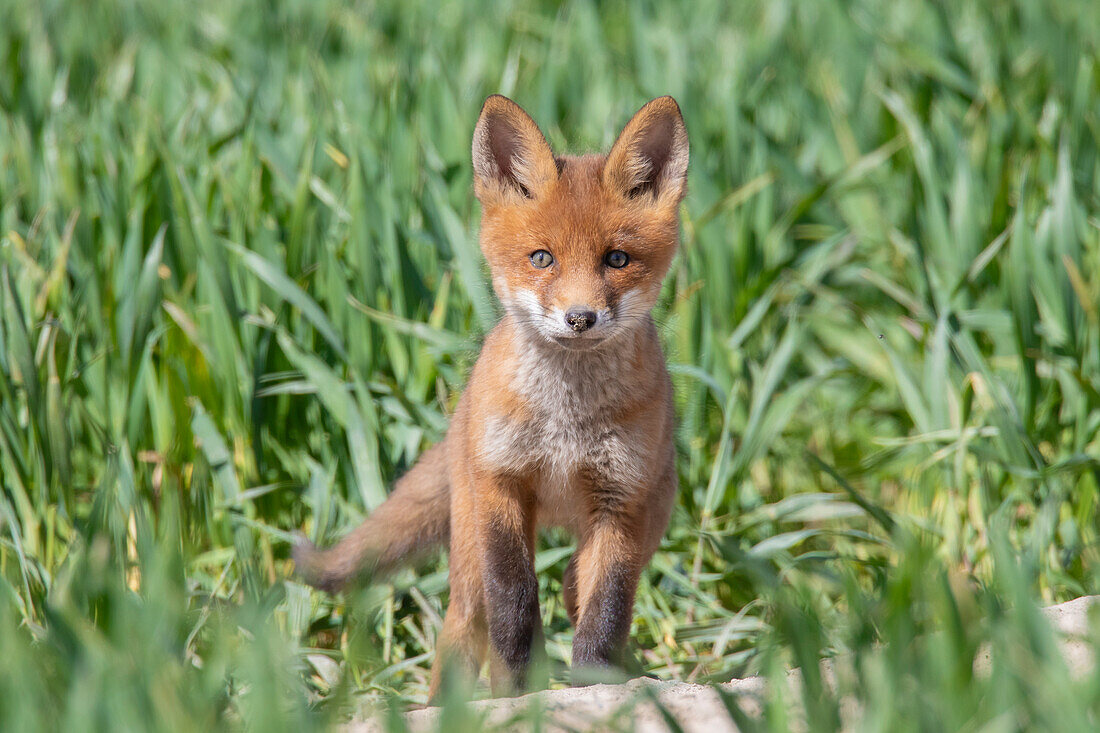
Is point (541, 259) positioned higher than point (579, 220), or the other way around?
point (579, 220)

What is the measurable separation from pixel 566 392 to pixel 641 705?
3.13ft

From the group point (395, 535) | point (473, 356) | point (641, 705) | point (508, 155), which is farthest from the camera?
point (473, 356)

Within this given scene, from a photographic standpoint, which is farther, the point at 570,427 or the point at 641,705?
the point at 570,427

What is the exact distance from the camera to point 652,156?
10.5 ft

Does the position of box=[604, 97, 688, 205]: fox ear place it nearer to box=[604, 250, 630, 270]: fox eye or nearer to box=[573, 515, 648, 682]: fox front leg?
box=[604, 250, 630, 270]: fox eye

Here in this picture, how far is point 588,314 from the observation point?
279 centimetres

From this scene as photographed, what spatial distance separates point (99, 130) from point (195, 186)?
2.94 ft

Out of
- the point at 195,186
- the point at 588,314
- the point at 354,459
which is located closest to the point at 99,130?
the point at 195,186

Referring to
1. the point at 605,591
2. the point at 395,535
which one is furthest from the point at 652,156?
the point at 395,535

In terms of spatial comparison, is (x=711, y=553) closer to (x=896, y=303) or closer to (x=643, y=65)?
(x=896, y=303)

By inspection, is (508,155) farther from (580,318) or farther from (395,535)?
(395,535)

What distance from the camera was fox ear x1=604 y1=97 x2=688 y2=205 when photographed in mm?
3105

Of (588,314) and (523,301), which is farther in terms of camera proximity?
(523,301)

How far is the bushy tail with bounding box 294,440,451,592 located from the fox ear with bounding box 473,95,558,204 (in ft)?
3.19
